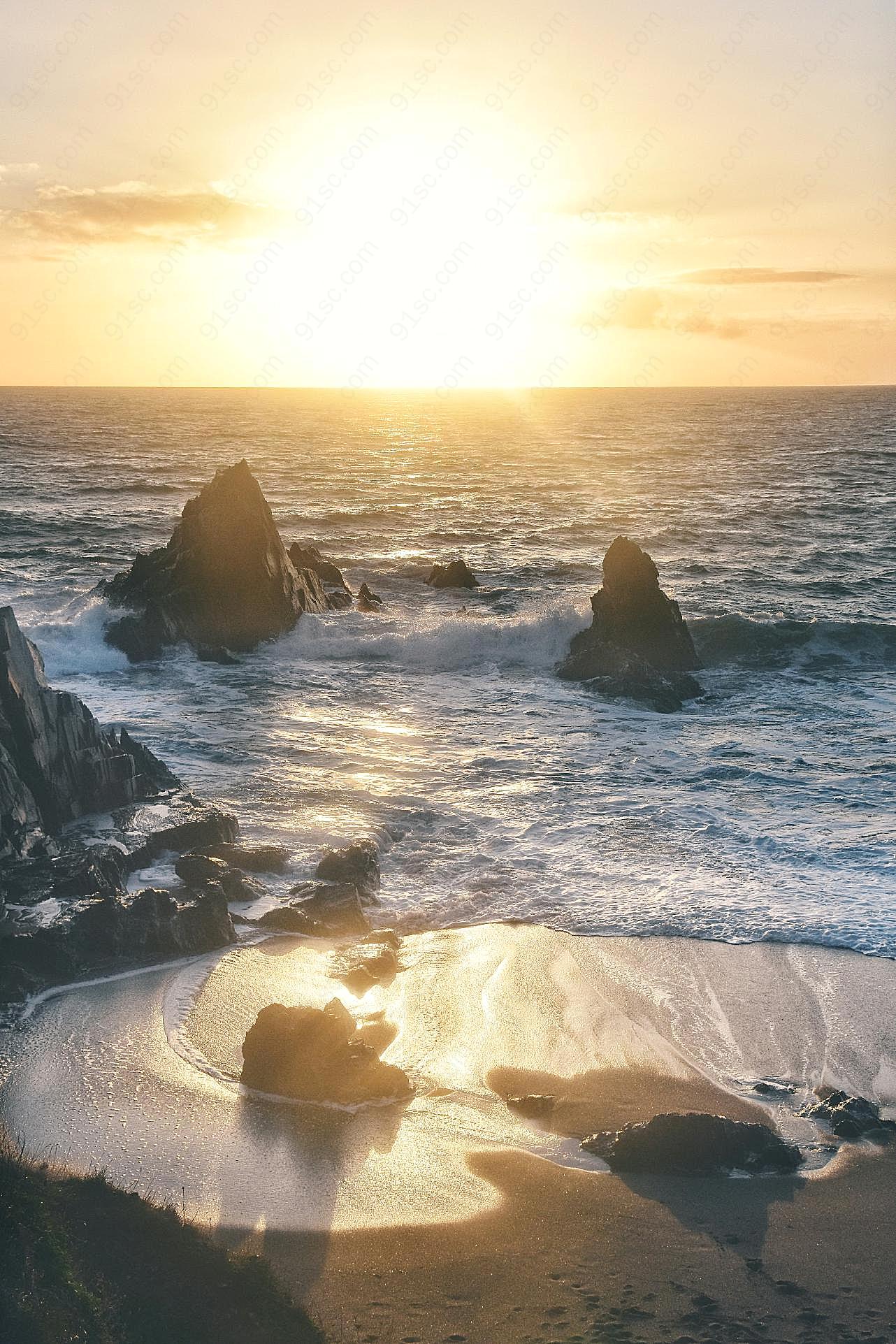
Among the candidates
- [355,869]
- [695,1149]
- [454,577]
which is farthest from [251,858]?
[454,577]

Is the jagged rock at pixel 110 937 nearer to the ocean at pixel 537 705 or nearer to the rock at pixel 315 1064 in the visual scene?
the ocean at pixel 537 705

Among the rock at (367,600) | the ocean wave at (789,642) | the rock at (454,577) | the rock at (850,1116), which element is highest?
the rock at (454,577)

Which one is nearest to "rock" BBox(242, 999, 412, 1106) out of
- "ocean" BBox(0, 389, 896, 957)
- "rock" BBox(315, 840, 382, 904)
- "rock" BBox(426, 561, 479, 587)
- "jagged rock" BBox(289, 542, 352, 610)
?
"ocean" BBox(0, 389, 896, 957)

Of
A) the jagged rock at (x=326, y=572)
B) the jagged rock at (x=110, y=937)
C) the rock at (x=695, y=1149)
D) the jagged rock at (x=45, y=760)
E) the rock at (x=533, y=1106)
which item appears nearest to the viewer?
the rock at (x=695, y=1149)

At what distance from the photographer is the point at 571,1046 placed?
10945 millimetres

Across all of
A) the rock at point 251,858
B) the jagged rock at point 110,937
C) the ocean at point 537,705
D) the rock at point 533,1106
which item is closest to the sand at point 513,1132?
the rock at point 533,1106

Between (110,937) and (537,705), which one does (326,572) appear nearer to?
(537,705)

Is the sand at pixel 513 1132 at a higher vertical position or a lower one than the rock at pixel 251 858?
lower

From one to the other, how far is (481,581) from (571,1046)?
29518mm

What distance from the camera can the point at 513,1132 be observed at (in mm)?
9453

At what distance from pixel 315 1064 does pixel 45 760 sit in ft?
24.4

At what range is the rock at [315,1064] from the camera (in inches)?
385

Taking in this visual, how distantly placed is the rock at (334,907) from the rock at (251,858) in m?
0.94

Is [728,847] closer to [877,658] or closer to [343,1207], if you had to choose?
[343,1207]
